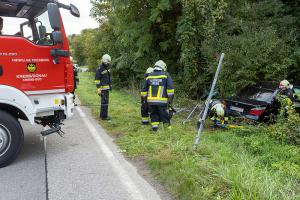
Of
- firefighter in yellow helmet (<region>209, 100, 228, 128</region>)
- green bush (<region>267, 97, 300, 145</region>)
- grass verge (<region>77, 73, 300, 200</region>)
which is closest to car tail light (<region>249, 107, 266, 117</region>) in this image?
firefighter in yellow helmet (<region>209, 100, 228, 128</region>)

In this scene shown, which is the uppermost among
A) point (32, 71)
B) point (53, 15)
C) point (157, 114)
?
point (53, 15)

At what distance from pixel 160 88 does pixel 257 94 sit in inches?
144

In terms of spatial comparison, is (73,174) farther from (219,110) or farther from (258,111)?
(258,111)

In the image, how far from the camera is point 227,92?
12969mm

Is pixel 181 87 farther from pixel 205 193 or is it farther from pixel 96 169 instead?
pixel 205 193

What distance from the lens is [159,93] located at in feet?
26.4

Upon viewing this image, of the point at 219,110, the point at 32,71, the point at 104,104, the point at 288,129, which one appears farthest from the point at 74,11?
the point at 288,129

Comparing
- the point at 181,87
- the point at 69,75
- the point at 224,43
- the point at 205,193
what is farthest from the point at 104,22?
the point at 205,193

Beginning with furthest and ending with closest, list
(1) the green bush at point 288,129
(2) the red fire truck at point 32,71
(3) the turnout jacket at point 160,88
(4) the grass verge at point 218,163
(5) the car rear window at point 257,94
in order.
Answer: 1. (5) the car rear window at point 257,94
2. (3) the turnout jacket at point 160,88
3. (1) the green bush at point 288,129
4. (2) the red fire truck at point 32,71
5. (4) the grass verge at point 218,163

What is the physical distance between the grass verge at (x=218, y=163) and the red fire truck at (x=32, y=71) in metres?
1.69

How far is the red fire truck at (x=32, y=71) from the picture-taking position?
5.62 m

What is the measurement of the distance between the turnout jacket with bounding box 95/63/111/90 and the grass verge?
1384 millimetres

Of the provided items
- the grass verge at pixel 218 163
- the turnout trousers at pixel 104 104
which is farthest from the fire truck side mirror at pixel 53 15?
the turnout trousers at pixel 104 104

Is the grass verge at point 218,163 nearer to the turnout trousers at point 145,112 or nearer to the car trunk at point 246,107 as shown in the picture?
the turnout trousers at point 145,112
